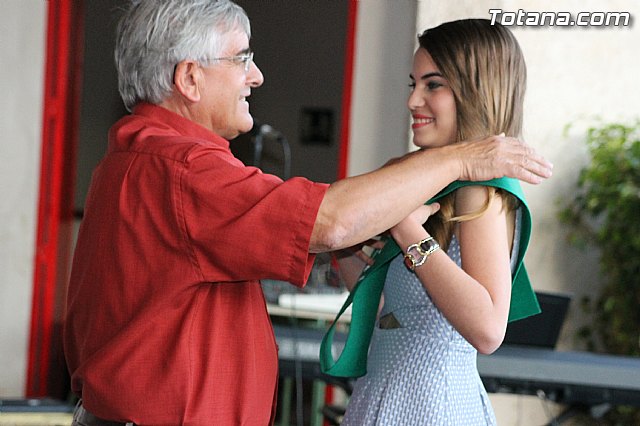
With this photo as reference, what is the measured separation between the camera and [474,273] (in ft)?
5.70

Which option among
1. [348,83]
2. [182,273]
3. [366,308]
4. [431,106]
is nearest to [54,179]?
[348,83]

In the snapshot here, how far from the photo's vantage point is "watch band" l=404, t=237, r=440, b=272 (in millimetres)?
1698

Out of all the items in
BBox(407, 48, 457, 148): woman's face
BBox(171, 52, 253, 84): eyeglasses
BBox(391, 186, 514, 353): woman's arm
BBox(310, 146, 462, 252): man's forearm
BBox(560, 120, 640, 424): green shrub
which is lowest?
BBox(560, 120, 640, 424): green shrub

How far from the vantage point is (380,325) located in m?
2.00

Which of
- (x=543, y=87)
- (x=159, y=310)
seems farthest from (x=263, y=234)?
(x=543, y=87)

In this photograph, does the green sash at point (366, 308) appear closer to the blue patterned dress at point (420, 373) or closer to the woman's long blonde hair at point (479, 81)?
the blue patterned dress at point (420, 373)

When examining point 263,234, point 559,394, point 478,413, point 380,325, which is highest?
point 263,234

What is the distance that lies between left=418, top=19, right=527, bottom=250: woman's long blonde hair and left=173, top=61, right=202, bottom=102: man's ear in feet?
1.47

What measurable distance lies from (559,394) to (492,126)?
5.45 feet

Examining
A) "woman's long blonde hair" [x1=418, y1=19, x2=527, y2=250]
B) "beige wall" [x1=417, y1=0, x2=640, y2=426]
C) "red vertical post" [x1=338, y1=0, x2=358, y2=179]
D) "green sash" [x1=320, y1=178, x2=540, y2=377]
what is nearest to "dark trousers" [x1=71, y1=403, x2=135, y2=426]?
"green sash" [x1=320, y1=178, x2=540, y2=377]

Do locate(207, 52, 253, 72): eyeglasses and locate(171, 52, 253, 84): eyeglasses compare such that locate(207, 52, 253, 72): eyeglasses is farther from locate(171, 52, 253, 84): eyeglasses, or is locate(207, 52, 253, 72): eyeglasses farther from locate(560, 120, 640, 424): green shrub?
locate(560, 120, 640, 424): green shrub

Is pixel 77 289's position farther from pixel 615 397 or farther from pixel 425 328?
pixel 615 397

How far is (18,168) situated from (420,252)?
11.8ft

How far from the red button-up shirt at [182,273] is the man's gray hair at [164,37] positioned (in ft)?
0.36
